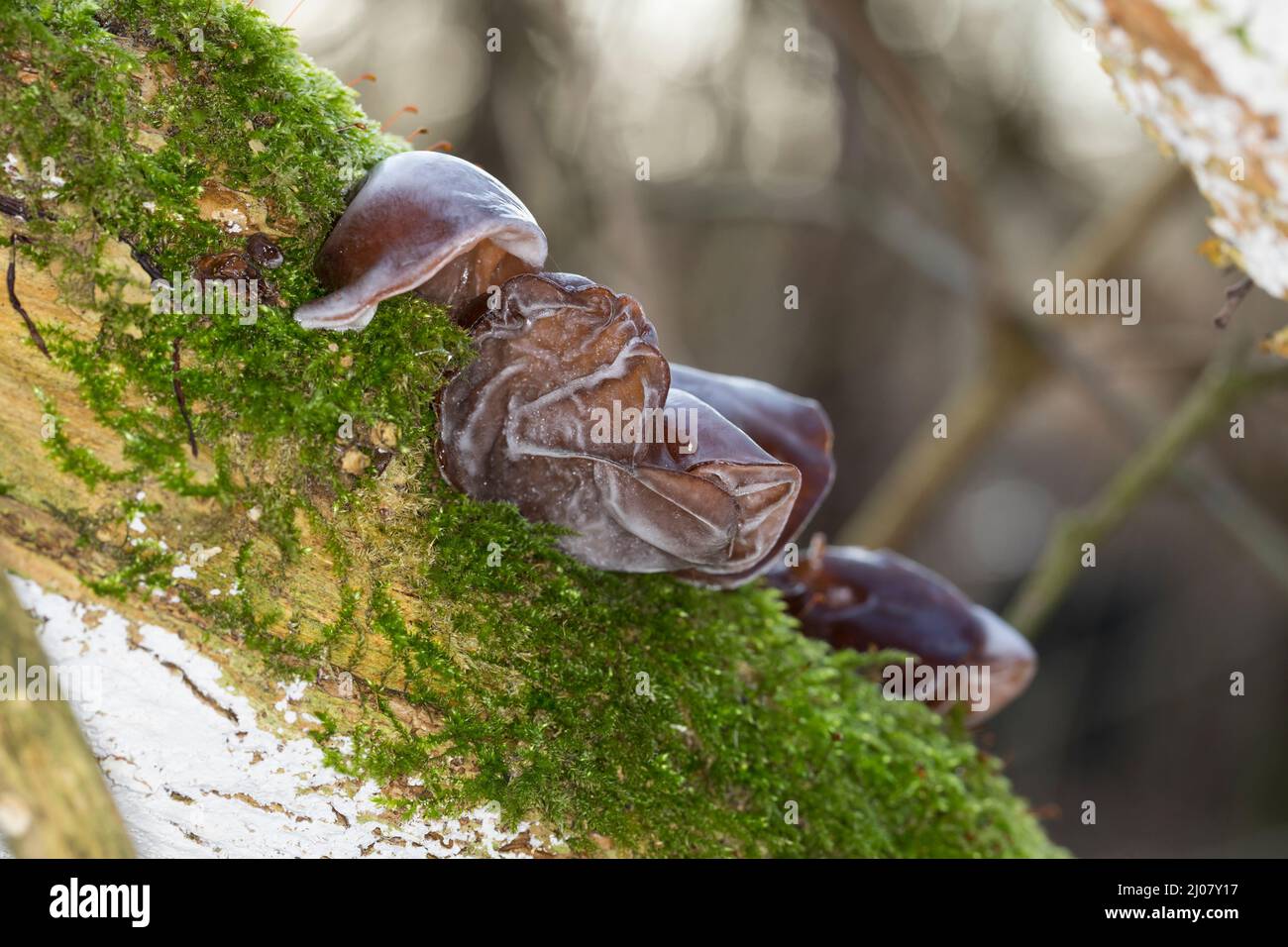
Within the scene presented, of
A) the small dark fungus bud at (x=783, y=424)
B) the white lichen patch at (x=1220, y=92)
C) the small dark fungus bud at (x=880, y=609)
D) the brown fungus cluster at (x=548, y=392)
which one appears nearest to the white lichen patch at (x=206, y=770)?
the brown fungus cluster at (x=548, y=392)

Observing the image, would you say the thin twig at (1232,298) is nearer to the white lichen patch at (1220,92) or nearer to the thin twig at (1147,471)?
the white lichen patch at (1220,92)

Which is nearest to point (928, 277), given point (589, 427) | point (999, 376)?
point (999, 376)

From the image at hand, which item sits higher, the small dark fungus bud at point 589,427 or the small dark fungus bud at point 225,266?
the small dark fungus bud at point 225,266

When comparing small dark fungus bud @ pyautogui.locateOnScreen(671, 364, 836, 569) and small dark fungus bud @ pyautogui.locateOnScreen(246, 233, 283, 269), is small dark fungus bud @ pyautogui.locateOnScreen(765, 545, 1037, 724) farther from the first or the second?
small dark fungus bud @ pyautogui.locateOnScreen(246, 233, 283, 269)

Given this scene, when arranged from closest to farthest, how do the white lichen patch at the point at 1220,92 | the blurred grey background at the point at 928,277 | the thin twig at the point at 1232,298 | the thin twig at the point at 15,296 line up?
the white lichen patch at the point at 1220,92 < the thin twig at the point at 15,296 < the thin twig at the point at 1232,298 < the blurred grey background at the point at 928,277

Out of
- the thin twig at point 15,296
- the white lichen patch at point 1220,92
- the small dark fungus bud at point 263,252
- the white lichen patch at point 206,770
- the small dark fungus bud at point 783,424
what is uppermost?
the white lichen patch at point 1220,92
